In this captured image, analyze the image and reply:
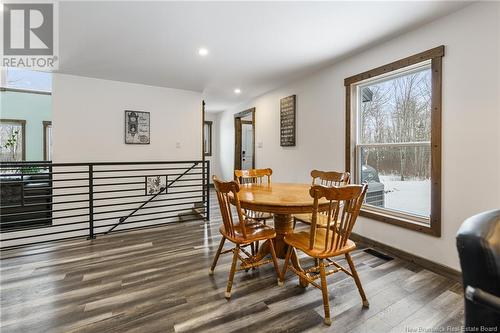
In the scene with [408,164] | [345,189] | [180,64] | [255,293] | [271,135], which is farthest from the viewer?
[271,135]

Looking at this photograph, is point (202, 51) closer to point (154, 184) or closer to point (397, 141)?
point (397, 141)

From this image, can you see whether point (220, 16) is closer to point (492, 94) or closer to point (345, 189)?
point (345, 189)

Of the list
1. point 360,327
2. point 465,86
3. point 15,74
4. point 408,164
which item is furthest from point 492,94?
point 15,74

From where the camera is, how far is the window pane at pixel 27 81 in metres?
5.50

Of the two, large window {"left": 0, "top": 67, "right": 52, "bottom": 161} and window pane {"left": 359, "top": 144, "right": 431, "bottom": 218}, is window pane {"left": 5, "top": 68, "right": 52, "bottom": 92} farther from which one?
window pane {"left": 359, "top": 144, "right": 431, "bottom": 218}

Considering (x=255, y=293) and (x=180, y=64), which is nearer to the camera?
(x=255, y=293)

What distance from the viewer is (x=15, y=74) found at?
554cm

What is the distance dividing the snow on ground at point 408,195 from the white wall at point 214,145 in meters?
5.40

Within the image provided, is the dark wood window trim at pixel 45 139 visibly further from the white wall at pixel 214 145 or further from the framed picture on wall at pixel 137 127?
the framed picture on wall at pixel 137 127

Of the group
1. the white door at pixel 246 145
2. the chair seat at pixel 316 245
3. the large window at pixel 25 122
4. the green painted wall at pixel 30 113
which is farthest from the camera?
the white door at pixel 246 145

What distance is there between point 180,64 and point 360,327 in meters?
3.37

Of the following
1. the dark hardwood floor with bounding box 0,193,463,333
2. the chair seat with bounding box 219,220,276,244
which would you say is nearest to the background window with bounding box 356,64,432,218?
the dark hardwood floor with bounding box 0,193,463,333

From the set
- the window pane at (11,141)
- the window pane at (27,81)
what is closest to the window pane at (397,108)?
the window pane at (27,81)

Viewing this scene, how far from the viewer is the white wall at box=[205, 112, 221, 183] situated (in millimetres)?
7566
